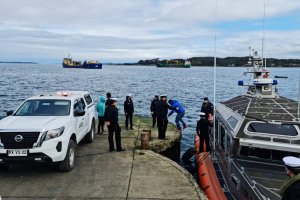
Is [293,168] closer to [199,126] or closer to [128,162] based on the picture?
[128,162]

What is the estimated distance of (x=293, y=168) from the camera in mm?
5035

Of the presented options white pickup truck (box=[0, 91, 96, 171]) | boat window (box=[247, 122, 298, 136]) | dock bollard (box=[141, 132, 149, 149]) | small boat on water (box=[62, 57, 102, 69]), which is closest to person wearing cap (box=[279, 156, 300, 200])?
boat window (box=[247, 122, 298, 136])

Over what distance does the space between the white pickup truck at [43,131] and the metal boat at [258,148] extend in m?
4.49

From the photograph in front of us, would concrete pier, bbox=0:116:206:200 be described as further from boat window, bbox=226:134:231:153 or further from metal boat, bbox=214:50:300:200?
boat window, bbox=226:134:231:153

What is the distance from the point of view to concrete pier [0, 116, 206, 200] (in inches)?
313

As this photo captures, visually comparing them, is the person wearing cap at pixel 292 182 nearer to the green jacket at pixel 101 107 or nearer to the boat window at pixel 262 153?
Answer: the boat window at pixel 262 153

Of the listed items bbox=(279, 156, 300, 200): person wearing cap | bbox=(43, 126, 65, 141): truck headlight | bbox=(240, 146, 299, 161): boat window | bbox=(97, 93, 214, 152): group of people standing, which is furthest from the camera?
bbox=(97, 93, 214, 152): group of people standing

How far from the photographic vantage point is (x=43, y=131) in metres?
8.59

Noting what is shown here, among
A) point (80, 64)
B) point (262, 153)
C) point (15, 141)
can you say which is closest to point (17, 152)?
point (15, 141)

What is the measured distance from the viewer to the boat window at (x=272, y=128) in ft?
31.1

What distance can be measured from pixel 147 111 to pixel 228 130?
2173 cm

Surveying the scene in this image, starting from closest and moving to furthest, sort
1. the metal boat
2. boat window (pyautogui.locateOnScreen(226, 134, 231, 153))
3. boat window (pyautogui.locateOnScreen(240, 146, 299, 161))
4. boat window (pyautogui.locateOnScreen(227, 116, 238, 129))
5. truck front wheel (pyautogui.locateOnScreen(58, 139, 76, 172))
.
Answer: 1. the metal boat
2. truck front wheel (pyautogui.locateOnScreen(58, 139, 76, 172))
3. boat window (pyautogui.locateOnScreen(240, 146, 299, 161))
4. boat window (pyautogui.locateOnScreen(226, 134, 231, 153))
5. boat window (pyautogui.locateOnScreen(227, 116, 238, 129))

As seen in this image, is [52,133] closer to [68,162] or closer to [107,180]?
[68,162]

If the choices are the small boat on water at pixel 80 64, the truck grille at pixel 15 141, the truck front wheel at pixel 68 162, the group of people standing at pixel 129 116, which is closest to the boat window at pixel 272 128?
the group of people standing at pixel 129 116
